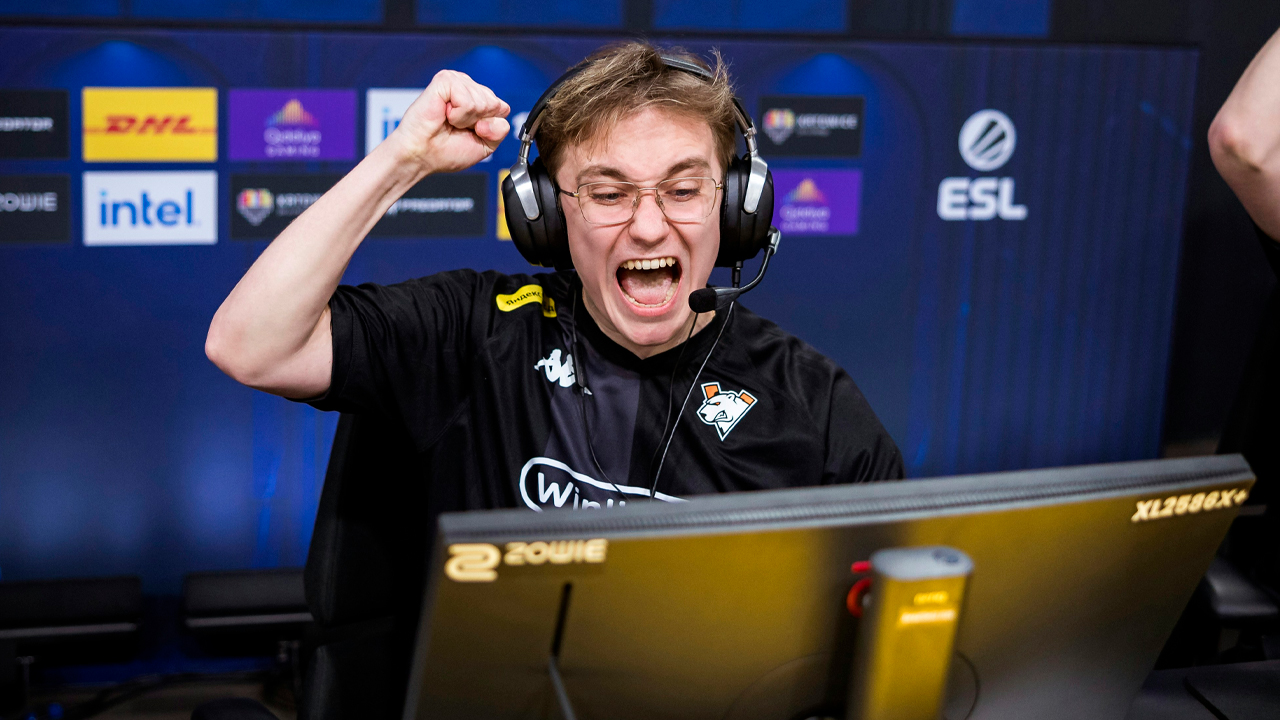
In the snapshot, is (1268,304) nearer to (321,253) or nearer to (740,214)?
(740,214)

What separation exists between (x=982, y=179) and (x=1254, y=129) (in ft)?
5.25

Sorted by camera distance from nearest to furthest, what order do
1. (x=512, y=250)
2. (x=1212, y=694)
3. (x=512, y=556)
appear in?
(x=512, y=556), (x=1212, y=694), (x=512, y=250)

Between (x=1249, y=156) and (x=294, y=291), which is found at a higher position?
(x=1249, y=156)

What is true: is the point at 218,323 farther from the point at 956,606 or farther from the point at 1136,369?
the point at 1136,369

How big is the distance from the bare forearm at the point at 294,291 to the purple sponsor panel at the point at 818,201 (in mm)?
1627

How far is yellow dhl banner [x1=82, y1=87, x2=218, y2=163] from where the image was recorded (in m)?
2.31

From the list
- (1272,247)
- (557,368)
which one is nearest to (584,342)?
(557,368)

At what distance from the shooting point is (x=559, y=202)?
51.5 inches

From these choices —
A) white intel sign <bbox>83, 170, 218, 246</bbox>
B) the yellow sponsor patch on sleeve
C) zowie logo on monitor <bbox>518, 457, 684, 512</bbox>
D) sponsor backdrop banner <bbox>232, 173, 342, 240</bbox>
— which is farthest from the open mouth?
white intel sign <bbox>83, 170, 218, 246</bbox>

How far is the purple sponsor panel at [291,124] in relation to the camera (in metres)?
2.38

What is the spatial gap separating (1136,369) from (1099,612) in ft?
7.94

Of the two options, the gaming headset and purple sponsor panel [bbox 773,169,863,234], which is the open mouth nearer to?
the gaming headset

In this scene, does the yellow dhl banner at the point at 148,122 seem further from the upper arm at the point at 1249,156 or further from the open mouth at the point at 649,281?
the upper arm at the point at 1249,156

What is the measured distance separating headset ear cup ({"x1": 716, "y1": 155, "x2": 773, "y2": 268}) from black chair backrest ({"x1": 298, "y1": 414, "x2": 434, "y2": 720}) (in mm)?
494
